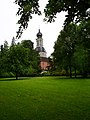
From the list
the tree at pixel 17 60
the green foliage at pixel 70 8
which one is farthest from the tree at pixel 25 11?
the tree at pixel 17 60

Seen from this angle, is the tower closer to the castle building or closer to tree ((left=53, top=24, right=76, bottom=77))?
the castle building

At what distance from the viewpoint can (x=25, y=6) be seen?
31.3ft

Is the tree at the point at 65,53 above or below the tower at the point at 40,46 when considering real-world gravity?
below

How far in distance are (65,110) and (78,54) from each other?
5238 centimetres

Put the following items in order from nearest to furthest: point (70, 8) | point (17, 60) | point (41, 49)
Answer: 1. point (70, 8)
2. point (17, 60)
3. point (41, 49)

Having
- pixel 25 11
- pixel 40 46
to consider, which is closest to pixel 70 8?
pixel 25 11

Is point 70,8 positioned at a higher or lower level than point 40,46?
lower

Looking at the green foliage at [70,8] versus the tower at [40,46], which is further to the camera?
the tower at [40,46]

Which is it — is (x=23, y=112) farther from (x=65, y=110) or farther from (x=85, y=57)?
(x=85, y=57)

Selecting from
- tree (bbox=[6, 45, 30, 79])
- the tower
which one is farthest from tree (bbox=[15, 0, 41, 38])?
the tower

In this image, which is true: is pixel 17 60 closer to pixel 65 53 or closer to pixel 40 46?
pixel 65 53

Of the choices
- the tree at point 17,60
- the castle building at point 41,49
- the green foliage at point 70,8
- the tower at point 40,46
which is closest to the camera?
the green foliage at point 70,8

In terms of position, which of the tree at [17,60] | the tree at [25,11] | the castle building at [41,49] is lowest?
the tree at [25,11]

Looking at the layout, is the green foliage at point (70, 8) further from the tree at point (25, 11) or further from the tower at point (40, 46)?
the tower at point (40, 46)
